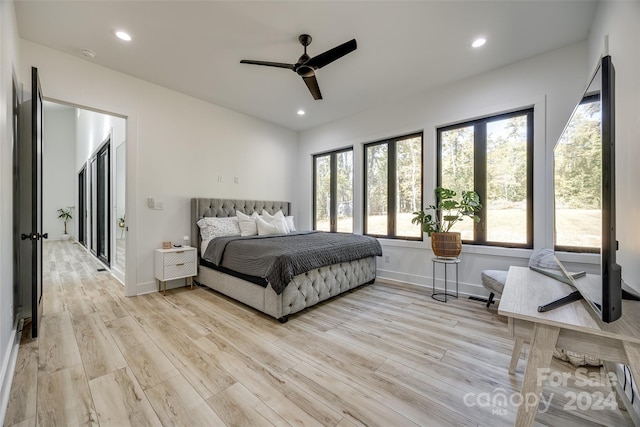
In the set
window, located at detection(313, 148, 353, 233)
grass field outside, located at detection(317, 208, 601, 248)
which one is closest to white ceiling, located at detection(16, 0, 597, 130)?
window, located at detection(313, 148, 353, 233)

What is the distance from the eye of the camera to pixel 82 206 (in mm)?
7410

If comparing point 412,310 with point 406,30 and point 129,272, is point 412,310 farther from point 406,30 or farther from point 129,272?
point 129,272

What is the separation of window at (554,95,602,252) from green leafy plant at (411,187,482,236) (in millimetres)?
1346

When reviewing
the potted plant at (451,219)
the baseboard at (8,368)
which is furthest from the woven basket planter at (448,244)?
the baseboard at (8,368)

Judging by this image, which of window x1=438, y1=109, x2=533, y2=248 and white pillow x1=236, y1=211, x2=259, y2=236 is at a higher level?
window x1=438, y1=109, x2=533, y2=248

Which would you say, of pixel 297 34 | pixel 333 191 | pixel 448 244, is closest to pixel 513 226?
pixel 448 244

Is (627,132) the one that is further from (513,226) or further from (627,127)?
(513,226)

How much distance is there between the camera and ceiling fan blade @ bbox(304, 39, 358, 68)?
7.34ft

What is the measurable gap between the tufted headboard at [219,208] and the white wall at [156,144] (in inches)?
5.7

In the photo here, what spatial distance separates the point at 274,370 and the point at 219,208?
294 cm

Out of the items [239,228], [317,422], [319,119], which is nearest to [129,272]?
[239,228]

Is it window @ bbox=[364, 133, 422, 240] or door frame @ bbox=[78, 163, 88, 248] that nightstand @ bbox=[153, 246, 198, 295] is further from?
door frame @ bbox=[78, 163, 88, 248]

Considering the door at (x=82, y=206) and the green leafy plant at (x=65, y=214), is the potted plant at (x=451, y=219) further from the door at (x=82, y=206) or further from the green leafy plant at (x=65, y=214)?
the green leafy plant at (x=65, y=214)

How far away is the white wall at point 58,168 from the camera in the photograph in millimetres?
8398
